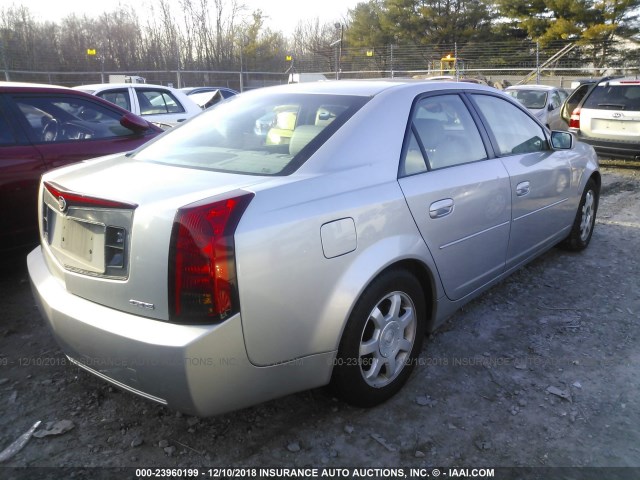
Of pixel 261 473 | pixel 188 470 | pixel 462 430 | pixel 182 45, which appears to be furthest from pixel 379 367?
pixel 182 45

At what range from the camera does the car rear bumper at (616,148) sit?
8.70 metres

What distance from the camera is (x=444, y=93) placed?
10.3 feet

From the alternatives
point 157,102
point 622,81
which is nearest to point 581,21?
point 622,81

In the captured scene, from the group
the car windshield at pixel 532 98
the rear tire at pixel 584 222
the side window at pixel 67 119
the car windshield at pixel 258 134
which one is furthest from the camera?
the car windshield at pixel 532 98

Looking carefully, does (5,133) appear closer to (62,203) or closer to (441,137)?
(62,203)

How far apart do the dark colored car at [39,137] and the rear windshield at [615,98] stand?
7894 millimetres

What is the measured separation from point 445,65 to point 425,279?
30.3 meters

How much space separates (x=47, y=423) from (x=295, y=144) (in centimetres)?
179

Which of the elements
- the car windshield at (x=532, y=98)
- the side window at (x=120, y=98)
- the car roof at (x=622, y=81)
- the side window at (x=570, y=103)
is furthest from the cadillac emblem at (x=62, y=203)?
the car windshield at (x=532, y=98)

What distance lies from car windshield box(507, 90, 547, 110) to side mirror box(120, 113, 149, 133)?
10.3 meters

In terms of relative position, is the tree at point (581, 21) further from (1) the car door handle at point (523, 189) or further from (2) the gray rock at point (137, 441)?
(2) the gray rock at point (137, 441)

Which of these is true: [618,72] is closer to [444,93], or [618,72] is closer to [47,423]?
[444,93]

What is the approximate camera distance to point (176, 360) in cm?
186

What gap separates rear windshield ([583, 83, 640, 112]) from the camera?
877cm
